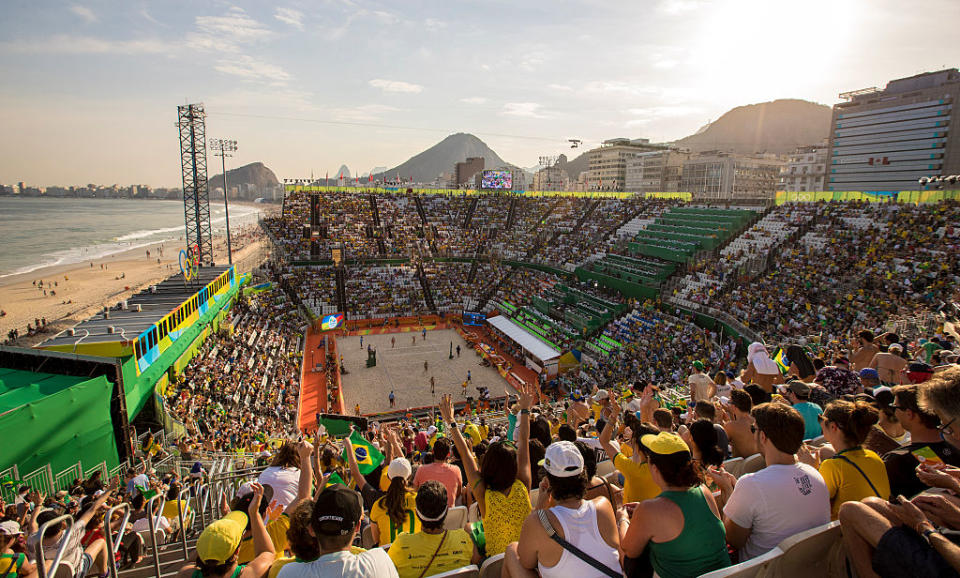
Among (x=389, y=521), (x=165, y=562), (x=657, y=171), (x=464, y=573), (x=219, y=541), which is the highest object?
(x=657, y=171)

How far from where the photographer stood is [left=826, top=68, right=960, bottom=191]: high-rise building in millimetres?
88938

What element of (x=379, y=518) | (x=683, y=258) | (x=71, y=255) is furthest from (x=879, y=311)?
(x=71, y=255)

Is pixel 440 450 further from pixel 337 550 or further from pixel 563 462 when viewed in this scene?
pixel 563 462

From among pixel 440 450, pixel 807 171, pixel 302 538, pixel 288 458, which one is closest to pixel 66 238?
pixel 288 458

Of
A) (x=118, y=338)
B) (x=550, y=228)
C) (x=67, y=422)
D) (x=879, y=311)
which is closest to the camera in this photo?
(x=67, y=422)

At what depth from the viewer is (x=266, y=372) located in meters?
24.9

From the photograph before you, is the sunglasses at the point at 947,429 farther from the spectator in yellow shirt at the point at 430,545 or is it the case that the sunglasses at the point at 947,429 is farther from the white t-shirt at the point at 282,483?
the white t-shirt at the point at 282,483

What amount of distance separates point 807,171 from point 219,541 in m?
140

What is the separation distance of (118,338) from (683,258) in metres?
30.8

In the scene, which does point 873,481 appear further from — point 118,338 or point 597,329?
point 597,329

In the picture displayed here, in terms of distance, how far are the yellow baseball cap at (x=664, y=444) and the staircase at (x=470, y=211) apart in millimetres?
49368

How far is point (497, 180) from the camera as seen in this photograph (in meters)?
62.6

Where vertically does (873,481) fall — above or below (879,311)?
above

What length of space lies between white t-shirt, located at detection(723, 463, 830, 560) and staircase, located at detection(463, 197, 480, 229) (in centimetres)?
4934
